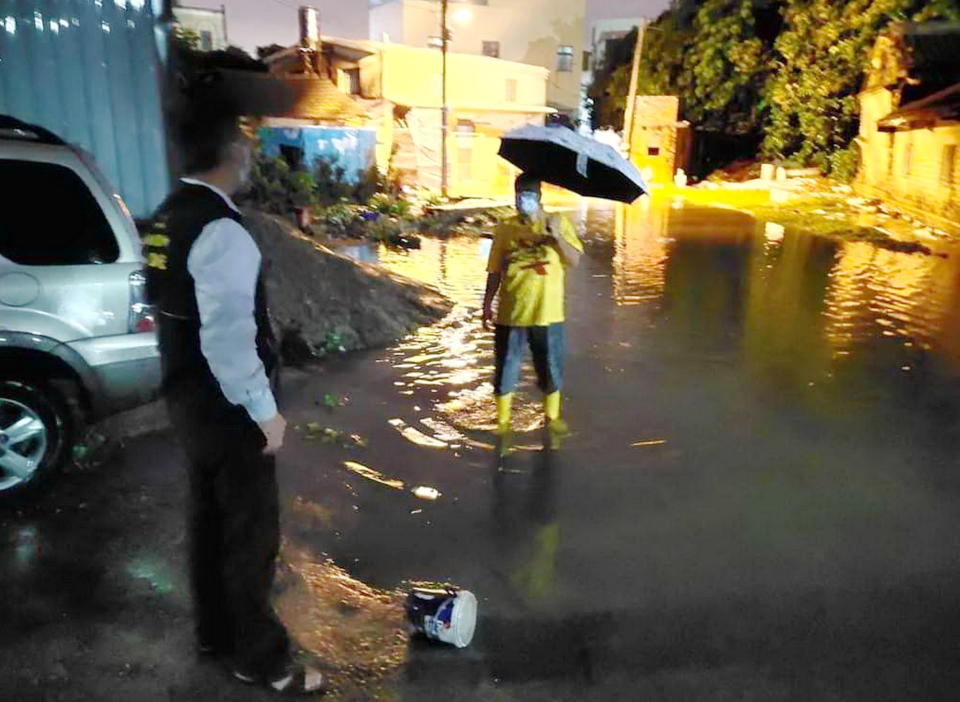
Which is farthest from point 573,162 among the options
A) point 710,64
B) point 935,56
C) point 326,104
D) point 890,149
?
point 710,64

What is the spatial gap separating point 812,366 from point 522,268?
12.2 feet

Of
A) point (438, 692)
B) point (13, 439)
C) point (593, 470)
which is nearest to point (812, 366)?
point (593, 470)

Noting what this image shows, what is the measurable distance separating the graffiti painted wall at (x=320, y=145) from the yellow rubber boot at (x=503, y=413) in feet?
60.3

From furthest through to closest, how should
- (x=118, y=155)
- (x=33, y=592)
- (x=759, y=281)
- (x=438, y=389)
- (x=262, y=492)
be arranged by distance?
(x=759, y=281), (x=118, y=155), (x=438, y=389), (x=33, y=592), (x=262, y=492)

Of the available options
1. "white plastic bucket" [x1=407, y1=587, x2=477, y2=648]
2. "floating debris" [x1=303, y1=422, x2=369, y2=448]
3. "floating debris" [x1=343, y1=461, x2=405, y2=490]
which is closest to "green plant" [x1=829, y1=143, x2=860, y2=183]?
"floating debris" [x1=303, y1=422, x2=369, y2=448]

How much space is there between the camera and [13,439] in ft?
13.7

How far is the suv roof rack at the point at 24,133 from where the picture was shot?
4.21 m

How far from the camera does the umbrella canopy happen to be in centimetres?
497

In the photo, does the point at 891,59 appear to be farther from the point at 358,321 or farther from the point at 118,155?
the point at 118,155

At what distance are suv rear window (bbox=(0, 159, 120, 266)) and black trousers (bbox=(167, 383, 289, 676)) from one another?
197 cm

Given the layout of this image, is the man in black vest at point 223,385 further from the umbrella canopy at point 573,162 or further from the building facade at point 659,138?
the building facade at point 659,138

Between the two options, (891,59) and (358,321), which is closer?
(358,321)

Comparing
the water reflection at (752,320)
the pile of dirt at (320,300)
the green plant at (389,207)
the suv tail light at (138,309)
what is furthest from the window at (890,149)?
the suv tail light at (138,309)

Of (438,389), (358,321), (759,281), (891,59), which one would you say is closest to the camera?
(438,389)
